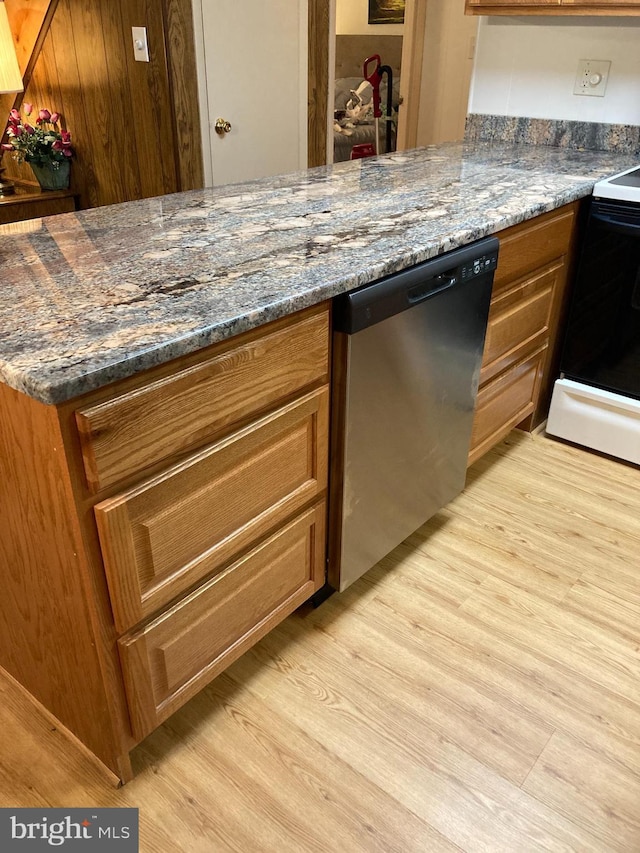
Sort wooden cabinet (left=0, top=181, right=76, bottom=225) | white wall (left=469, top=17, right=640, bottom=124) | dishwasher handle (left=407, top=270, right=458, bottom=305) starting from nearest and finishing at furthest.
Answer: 1. dishwasher handle (left=407, top=270, right=458, bottom=305)
2. white wall (left=469, top=17, right=640, bottom=124)
3. wooden cabinet (left=0, top=181, right=76, bottom=225)

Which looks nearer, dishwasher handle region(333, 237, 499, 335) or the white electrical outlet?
dishwasher handle region(333, 237, 499, 335)

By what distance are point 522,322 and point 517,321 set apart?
4 cm

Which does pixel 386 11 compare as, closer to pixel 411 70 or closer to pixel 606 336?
pixel 411 70

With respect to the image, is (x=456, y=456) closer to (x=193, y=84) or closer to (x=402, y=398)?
(x=402, y=398)

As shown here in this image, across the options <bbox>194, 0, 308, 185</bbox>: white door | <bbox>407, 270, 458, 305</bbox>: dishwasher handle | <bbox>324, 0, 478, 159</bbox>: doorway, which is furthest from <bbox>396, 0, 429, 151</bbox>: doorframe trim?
<bbox>407, 270, 458, 305</bbox>: dishwasher handle

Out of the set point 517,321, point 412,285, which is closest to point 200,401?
point 412,285

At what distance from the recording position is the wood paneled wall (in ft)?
9.10

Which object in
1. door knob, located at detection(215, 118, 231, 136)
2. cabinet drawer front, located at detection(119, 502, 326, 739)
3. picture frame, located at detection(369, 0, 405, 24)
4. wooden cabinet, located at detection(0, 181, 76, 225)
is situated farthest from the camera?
picture frame, located at detection(369, 0, 405, 24)

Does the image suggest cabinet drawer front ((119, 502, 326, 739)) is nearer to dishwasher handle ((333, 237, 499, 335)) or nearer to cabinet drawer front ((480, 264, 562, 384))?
dishwasher handle ((333, 237, 499, 335))

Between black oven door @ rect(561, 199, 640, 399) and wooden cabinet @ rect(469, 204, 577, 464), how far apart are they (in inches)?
2.6

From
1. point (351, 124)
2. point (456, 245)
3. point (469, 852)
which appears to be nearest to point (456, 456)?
point (456, 245)

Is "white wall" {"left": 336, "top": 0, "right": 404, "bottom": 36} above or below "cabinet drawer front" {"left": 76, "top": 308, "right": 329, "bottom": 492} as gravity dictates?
above

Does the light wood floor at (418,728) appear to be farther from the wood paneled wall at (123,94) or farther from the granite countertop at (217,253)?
the wood paneled wall at (123,94)

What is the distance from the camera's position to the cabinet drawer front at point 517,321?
1.86 metres
